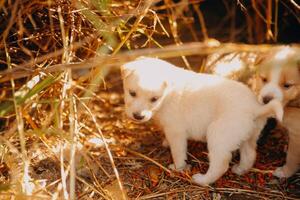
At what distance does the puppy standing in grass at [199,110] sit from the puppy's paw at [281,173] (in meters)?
0.20

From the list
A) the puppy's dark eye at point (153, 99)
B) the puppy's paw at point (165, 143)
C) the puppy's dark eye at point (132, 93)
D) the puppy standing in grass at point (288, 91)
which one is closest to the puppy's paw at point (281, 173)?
the puppy standing in grass at point (288, 91)

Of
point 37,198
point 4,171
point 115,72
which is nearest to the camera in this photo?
point 37,198

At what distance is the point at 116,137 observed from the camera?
3783 millimetres

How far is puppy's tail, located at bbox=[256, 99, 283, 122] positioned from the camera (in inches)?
109

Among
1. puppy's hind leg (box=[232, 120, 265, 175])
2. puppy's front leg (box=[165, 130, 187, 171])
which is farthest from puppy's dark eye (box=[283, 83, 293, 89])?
puppy's front leg (box=[165, 130, 187, 171])

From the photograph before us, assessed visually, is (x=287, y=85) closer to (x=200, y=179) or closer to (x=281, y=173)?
(x=281, y=173)

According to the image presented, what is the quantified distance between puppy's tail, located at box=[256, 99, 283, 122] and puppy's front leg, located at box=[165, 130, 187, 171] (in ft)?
1.85

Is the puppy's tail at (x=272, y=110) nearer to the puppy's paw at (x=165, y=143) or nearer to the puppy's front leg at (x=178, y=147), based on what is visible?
the puppy's front leg at (x=178, y=147)

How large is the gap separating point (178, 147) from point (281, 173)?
0.72 m

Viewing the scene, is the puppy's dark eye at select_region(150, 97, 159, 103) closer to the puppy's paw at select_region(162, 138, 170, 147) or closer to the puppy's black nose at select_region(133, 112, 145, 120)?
the puppy's black nose at select_region(133, 112, 145, 120)

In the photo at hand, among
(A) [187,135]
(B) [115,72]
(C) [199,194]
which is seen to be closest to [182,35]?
(B) [115,72]

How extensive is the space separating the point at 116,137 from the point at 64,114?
0.54 meters

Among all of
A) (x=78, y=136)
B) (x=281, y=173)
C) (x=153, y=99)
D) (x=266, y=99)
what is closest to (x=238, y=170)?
(x=281, y=173)

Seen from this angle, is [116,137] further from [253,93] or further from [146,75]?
[253,93]
